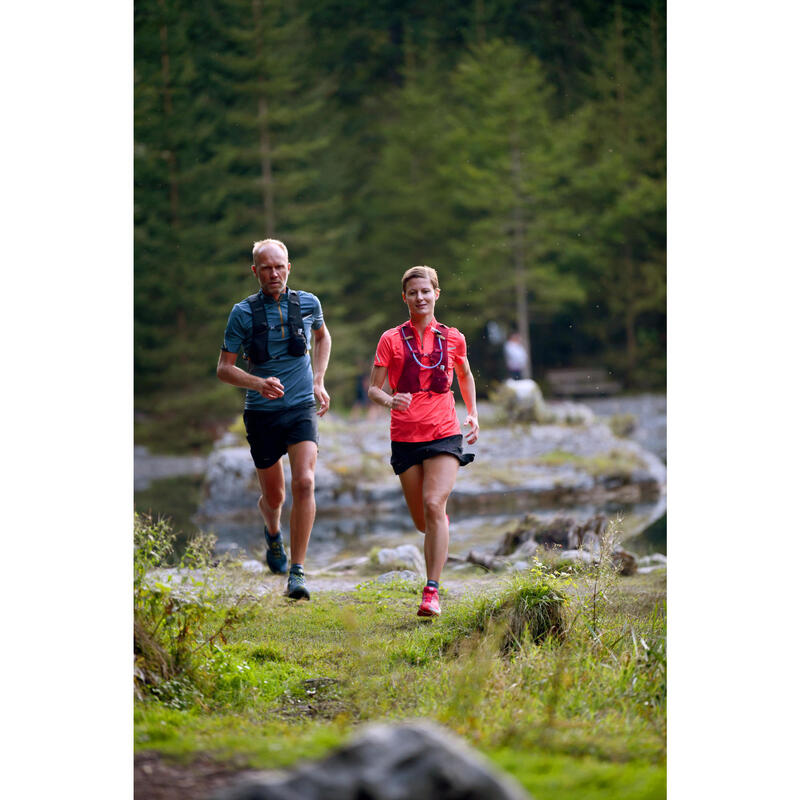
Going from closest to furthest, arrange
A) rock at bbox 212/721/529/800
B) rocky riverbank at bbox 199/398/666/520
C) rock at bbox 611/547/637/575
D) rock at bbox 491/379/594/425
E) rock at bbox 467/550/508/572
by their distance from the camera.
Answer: rock at bbox 212/721/529/800, rock at bbox 611/547/637/575, rock at bbox 467/550/508/572, rocky riverbank at bbox 199/398/666/520, rock at bbox 491/379/594/425

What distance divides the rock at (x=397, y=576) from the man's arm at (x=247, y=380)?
163 centimetres

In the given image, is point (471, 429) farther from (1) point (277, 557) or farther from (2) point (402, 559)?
(2) point (402, 559)

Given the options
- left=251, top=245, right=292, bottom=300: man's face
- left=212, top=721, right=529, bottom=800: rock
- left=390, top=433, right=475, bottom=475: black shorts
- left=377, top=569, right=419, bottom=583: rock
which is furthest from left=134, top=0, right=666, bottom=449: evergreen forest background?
left=212, top=721, right=529, bottom=800: rock

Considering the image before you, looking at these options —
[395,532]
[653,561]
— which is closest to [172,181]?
[395,532]

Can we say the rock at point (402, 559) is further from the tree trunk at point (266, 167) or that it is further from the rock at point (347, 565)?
the tree trunk at point (266, 167)

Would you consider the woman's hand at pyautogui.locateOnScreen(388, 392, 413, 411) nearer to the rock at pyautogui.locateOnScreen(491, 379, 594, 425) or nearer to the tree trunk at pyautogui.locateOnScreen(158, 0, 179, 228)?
the rock at pyautogui.locateOnScreen(491, 379, 594, 425)

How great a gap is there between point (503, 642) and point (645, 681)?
76 cm

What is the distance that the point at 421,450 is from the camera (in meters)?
5.58

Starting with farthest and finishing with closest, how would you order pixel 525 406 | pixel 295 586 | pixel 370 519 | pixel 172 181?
pixel 525 406
pixel 172 181
pixel 370 519
pixel 295 586

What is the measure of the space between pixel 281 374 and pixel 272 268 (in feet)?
1.88

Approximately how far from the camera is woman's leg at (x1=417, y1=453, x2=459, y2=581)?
5449 millimetres

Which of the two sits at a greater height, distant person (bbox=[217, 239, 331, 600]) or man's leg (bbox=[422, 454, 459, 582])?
distant person (bbox=[217, 239, 331, 600])

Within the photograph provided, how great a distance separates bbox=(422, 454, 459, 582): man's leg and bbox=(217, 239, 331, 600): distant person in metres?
0.62

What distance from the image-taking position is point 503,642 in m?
5.20
